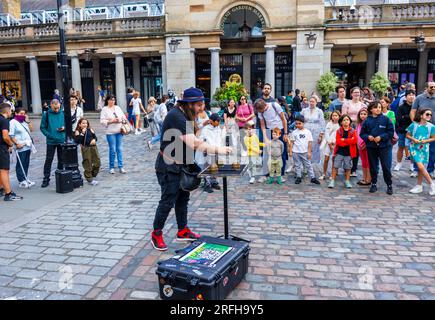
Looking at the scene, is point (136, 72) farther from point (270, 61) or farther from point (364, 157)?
point (364, 157)

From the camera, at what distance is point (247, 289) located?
4188 mm

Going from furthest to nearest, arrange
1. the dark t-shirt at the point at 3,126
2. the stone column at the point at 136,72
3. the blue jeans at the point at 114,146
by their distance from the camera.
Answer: the stone column at the point at 136,72, the blue jeans at the point at 114,146, the dark t-shirt at the point at 3,126

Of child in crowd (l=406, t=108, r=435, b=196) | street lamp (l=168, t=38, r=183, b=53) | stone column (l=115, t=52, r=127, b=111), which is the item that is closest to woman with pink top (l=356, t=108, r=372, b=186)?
child in crowd (l=406, t=108, r=435, b=196)

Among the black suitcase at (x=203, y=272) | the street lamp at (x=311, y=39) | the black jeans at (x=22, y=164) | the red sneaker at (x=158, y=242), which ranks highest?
the street lamp at (x=311, y=39)

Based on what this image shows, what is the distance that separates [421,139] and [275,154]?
2.93 metres

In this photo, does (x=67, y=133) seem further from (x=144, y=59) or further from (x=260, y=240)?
(x=144, y=59)

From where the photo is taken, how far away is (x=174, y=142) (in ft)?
16.5

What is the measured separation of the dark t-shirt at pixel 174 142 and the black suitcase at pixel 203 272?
124 cm

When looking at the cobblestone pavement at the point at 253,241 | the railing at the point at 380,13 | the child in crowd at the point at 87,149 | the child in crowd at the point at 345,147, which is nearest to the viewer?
the cobblestone pavement at the point at 253,241

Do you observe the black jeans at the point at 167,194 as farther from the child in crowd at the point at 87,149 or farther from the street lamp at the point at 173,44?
the street lamp at the point at 173,44

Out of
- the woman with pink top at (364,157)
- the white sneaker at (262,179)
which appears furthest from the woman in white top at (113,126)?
the woman with pink top at (364,157)

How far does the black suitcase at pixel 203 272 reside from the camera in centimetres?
367

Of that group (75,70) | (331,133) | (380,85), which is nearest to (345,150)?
(331,133)

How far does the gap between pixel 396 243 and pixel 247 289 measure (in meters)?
2.44
